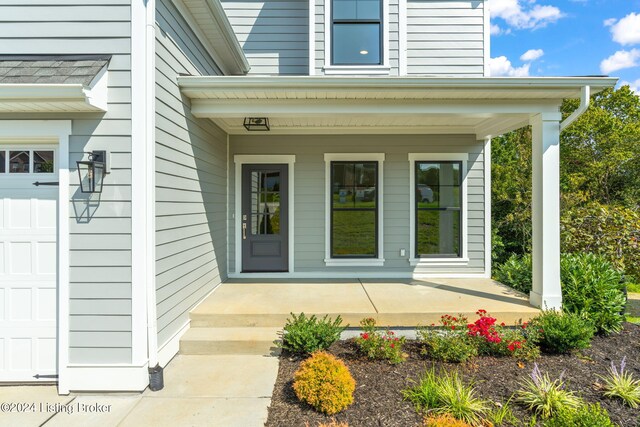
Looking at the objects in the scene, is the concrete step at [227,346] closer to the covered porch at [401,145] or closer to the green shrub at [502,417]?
the covered porch at [401,145]

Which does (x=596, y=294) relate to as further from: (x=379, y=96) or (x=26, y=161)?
(x=26, y=161)

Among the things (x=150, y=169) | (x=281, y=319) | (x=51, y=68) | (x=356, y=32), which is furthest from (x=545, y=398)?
(x=356, y=32)

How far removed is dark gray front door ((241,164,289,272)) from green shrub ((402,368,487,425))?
3502 millimetres

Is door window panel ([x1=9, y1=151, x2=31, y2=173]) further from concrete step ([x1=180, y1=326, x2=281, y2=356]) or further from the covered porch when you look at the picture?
concrete step ([x1=180, y1=326, x2=281, y2=356])

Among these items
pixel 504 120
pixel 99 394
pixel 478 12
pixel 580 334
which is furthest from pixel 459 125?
pixel 99 394

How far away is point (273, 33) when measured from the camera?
611 centimetres

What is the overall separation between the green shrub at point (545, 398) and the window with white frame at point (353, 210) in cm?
330

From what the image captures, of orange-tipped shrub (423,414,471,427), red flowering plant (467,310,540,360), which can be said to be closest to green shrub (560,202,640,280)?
red flowering plant (467,310,540,360)

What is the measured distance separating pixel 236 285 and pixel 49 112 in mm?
3314

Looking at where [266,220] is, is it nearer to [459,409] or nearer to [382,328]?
[382,328]

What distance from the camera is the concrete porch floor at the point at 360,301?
4.01 metres

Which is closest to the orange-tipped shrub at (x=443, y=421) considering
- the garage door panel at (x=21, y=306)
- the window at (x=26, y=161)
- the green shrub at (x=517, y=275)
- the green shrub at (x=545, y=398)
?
the green shrub at (x=545, y=398)

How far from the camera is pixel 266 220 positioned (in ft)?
19.6

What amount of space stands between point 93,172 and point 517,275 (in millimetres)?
5788
